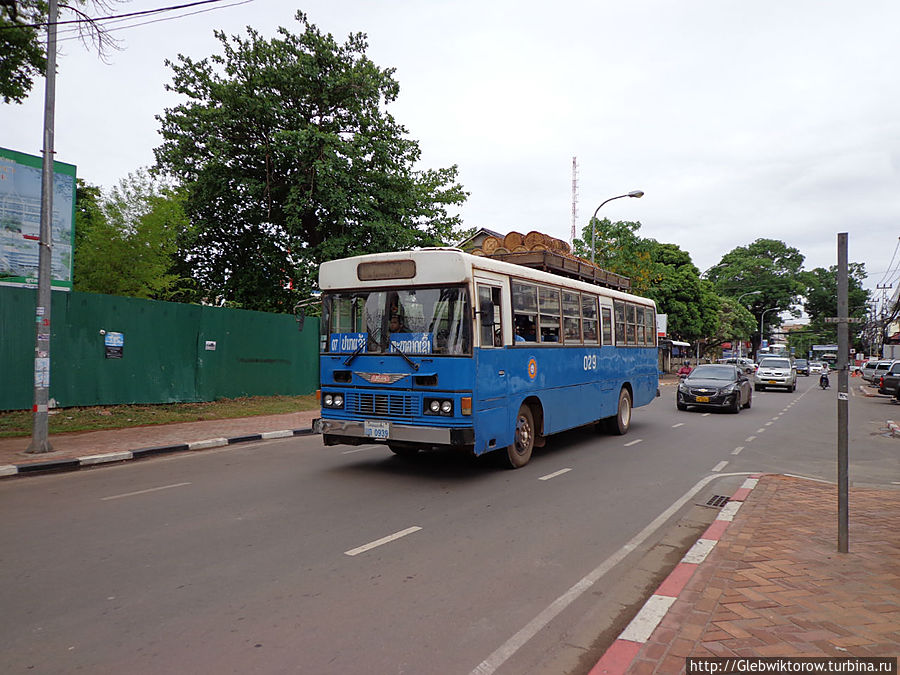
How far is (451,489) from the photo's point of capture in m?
7.80

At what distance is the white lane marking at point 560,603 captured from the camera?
348 cm

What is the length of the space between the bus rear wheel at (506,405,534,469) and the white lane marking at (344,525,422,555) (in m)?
3.23

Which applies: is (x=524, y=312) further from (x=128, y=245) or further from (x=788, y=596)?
(x=128, y=245)

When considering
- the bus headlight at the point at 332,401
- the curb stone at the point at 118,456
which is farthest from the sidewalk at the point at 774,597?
the curb stone at the point at 118,456

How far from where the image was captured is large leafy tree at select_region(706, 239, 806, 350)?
278ft

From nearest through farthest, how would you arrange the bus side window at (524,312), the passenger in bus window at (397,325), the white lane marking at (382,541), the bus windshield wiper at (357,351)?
the white lane marking at (382,541)
the passenger in bus window at (397,325)
the bus windshield wiper at (357,351)
the bus side window at (524,312)

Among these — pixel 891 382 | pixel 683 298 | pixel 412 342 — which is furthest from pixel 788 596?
pixel 683 298

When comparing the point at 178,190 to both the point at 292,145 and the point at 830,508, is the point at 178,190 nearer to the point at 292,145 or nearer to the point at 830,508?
the point at 292,145

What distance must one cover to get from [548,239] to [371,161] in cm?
1233

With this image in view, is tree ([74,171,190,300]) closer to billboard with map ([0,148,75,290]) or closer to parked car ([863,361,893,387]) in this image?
billboard with map ([0,148,75,290])

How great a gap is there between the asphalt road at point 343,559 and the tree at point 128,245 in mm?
9188

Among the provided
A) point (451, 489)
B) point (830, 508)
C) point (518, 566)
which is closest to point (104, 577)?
point (518, 566)

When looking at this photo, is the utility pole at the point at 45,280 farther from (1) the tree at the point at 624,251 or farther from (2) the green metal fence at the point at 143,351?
(1) the tree at the point at 624,251

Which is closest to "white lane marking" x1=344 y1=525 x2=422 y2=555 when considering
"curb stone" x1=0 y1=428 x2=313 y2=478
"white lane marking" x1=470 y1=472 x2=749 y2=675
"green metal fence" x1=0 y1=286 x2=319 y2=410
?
"white lane marking" x1=470 y1=472 x2=749 y2=675
